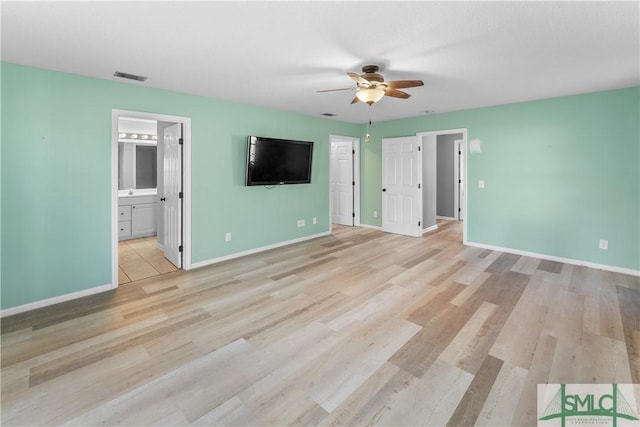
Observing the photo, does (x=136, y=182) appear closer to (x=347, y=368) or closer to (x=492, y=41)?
(x=347, y=368)

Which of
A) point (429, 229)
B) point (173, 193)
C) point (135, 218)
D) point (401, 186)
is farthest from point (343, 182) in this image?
point (135, 218)

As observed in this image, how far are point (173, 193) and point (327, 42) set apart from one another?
3144 mm

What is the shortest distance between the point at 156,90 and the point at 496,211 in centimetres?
551

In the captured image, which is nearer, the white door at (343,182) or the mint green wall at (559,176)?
the mint green wall at (559,176)

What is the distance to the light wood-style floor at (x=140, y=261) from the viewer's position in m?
4.08

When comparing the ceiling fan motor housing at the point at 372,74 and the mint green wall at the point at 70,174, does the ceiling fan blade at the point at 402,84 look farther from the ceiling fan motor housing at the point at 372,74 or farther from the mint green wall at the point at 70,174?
the mint green wall at the point at 70,174

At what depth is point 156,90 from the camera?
3836 mm

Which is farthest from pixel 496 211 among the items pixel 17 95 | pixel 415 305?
pixel 17 95

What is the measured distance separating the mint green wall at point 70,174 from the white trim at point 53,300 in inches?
2.0

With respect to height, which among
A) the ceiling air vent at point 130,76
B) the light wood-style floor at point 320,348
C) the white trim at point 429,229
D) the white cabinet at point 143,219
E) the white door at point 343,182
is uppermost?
the ceiling air vent at point 130,76

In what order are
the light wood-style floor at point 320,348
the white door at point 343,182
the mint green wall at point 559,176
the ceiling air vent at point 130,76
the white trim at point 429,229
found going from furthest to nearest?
the white door at point 343,182 → the white trim at point 429,229 → the mint green wall at point 559,176 → the ceiling air vent at point 130,76 → the light wood-style floor at point 320,348

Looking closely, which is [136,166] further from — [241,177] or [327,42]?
[327,42]

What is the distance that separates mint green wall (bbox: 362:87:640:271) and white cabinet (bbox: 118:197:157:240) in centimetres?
609

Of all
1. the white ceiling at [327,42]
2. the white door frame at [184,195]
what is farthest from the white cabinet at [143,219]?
the white ceiling at [327,42]
